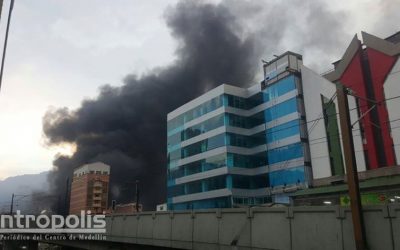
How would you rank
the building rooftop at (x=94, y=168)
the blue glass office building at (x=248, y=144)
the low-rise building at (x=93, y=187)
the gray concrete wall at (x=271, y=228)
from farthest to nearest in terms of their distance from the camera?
the building rooftop at (x=94, y=168)
the low-rise building at (x=93, y=187)
the blue glass office building at (x=248, y=144)
the gray concrete wall at (x=271, y=228)

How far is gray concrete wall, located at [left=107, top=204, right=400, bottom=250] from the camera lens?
17594 millimetres

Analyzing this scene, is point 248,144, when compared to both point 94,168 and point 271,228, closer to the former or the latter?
point 271,228

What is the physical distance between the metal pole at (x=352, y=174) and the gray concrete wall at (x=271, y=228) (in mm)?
469

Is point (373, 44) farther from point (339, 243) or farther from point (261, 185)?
point (339, 243)

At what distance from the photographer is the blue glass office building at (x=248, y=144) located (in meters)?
75.9

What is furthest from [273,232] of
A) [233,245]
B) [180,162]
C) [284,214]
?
[180,162]

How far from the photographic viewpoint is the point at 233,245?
79.6 feet

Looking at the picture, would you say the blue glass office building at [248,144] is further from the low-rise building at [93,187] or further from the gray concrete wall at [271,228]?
the low-rise building at [93,187]

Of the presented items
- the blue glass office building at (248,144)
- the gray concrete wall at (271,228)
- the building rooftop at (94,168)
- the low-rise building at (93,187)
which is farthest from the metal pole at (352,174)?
the building rooftop at (94,168)

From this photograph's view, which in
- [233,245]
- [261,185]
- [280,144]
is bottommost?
[233,245]

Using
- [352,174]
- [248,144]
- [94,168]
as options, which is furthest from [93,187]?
[352,174]

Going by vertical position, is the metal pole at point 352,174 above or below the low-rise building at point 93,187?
below

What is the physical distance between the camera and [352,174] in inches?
776

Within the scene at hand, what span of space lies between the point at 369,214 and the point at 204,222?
1212 cm
